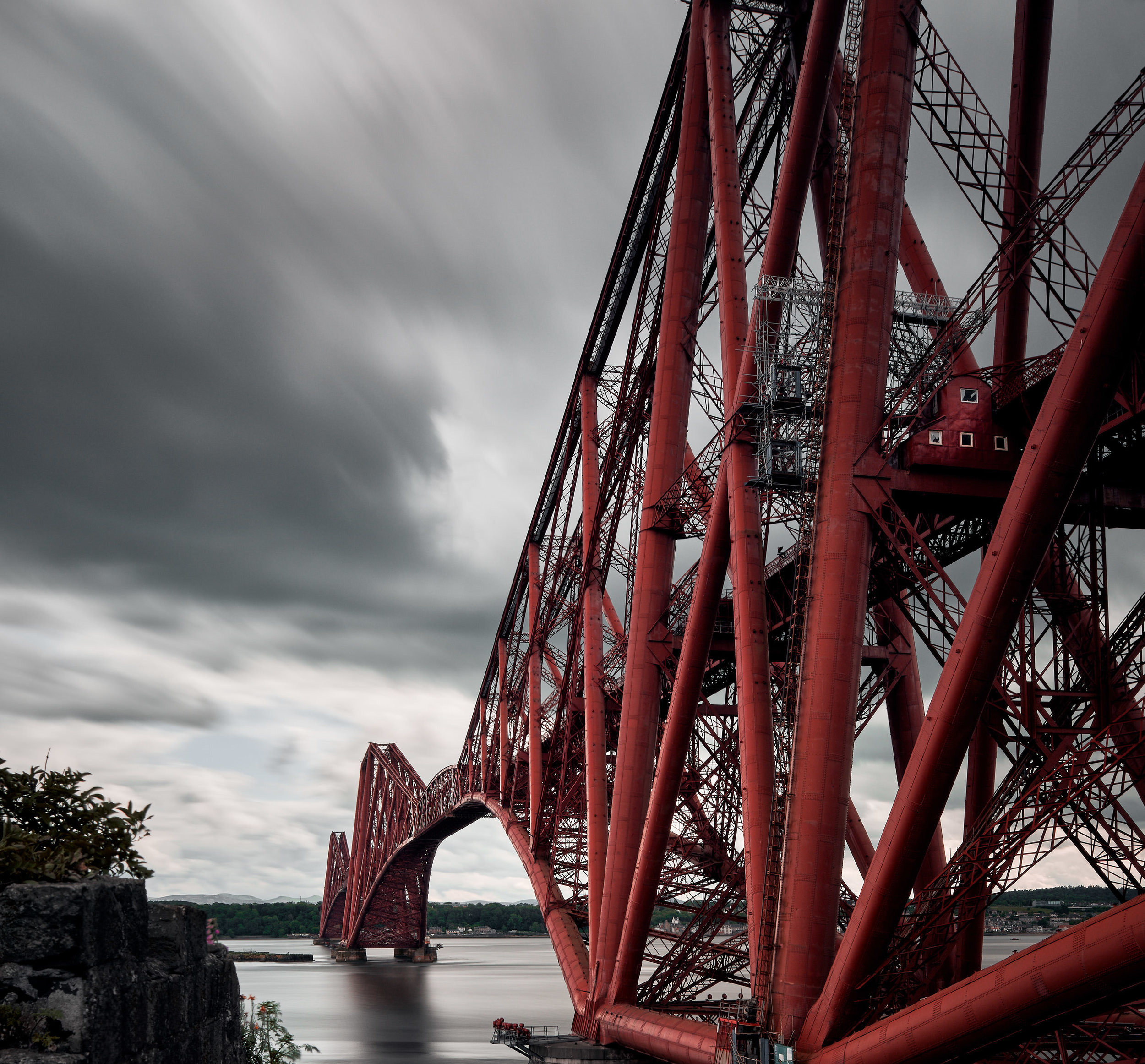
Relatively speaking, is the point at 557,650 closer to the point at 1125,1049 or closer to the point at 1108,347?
the point at 1125,1049

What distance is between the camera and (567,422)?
122 ft

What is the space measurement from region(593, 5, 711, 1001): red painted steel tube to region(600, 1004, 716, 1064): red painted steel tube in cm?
110

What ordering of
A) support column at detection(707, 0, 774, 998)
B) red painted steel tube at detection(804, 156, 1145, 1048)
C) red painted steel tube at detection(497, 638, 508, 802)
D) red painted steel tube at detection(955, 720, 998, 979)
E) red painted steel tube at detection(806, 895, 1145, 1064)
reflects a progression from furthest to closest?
red painted steel tube at detection(497, 638, 508, 802)
red painted steel tube at detection(955, 720, 998, 979)
support column at detection(707, 0, 774, 998)
red painted steel tube at detection(804, 156, 1145, 1048)
red painted steel tube at detection(806, 895, 1145, 1064)

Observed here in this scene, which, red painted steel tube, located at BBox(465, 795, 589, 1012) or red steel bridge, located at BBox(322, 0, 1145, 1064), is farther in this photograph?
red painted steel tube, located at BBox(465, 795, 589, 1012)

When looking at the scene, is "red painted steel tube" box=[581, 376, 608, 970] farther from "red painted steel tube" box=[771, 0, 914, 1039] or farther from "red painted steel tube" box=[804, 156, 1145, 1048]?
"red painted steel tube" box=[804, 156, 1145, 1048]

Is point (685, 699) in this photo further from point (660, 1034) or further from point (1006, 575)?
point (1006, 575)

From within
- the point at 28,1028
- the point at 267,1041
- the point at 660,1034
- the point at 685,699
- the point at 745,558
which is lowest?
the point at 267,1041

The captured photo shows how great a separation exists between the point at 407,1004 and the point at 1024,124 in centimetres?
6981

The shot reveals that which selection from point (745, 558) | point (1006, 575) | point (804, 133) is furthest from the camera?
point (745, 558)

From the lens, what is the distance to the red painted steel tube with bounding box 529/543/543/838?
121ft

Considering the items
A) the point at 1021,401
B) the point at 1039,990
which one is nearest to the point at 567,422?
the point at 1021,401

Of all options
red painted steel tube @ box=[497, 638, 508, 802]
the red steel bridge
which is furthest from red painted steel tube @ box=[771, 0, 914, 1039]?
red painted steel tube @ box=[497, 638, 508, 802]

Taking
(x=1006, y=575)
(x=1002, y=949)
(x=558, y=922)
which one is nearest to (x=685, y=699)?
(x=1006, y=575)

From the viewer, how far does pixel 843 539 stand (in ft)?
40.2
